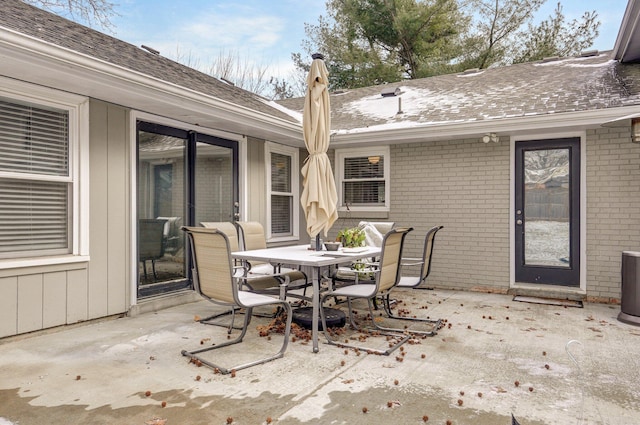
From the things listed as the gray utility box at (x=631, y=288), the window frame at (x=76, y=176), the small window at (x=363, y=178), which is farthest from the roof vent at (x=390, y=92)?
the window frame at (x=76, y=176)

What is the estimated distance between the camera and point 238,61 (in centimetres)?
1944

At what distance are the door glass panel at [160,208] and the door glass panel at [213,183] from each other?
282 mm

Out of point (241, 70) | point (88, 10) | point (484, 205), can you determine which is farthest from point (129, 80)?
point (241, 70)

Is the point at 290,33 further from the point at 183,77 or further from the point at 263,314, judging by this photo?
the point at 263,314

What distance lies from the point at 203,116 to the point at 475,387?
4075mm

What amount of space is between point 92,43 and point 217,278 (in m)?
3.29

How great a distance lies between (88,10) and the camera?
721 centimetres

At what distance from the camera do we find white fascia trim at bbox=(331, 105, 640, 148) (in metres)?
5.32

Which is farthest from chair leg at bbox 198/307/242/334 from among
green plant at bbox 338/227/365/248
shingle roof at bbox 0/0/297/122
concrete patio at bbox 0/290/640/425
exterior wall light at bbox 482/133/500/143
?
exterior wall light at bbox 482/133/500/143

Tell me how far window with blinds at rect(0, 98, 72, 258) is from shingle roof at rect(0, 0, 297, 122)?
670 millimetres

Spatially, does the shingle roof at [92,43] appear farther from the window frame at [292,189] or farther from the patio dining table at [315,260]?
the patio dining table at [315,260]

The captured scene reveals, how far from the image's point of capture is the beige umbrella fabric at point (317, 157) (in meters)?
4.37

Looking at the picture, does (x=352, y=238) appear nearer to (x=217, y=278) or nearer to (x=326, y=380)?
(x=217, y=278)

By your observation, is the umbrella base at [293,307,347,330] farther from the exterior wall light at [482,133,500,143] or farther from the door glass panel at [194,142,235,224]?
the exterior wall light at [482,133,500,143]
